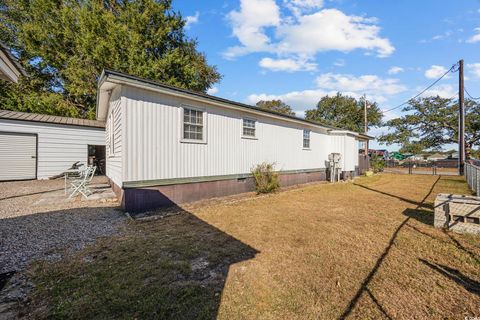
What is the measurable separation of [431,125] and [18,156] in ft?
114

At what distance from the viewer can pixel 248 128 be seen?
8.46m

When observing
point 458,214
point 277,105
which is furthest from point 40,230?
point 277,105

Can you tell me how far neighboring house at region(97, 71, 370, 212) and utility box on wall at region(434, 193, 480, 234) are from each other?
5.46 m

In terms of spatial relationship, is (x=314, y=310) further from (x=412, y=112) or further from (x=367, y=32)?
(x=412, y=112)

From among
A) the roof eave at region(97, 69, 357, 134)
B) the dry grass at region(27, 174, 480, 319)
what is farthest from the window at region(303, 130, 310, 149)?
the dry grass at region(27, 174, 480, 319)

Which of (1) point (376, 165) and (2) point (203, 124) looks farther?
(1) point (376, 165)

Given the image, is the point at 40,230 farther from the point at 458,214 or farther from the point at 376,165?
the point at 376,165

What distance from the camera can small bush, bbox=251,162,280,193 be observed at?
26.5ft

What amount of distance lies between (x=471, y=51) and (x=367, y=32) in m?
7.55

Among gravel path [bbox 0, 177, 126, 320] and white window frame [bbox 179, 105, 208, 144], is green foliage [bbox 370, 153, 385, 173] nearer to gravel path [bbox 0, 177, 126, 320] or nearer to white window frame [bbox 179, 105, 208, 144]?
white window frame [bbox 179, 105, 208, 144]

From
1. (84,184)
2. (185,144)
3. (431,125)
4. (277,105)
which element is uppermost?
(277,105)

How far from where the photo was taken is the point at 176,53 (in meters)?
18.0

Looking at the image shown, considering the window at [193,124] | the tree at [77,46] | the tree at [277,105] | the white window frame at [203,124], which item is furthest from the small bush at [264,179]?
the tree at [277,105]

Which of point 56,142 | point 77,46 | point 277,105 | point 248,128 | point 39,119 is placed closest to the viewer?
point 248,128
